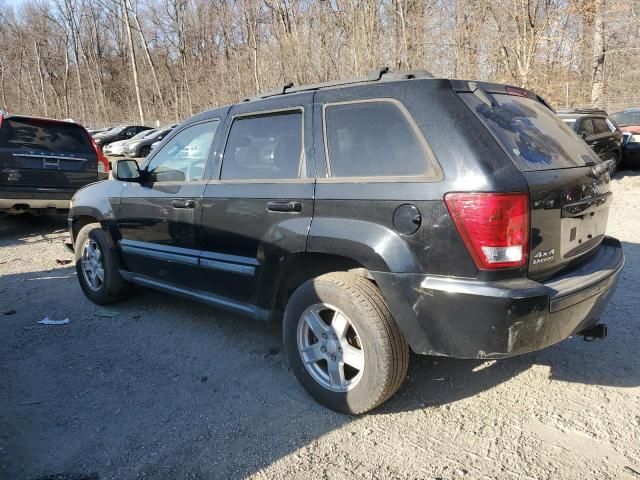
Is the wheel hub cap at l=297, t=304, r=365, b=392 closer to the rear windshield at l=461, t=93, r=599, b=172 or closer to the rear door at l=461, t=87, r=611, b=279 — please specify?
the rear door at l=461, t=87, r=611, b=279

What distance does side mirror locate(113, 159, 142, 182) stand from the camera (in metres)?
4.16

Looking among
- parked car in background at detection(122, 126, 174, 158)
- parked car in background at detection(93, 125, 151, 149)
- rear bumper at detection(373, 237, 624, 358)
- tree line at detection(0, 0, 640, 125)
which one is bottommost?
rear bumper at detection(373, 237, 624, 358)

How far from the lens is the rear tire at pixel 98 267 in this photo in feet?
15.2

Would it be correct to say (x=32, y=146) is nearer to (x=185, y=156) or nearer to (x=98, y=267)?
(x=98, y=267)

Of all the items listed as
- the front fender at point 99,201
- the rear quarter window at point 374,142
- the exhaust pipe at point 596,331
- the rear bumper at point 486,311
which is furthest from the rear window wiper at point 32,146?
the exhaust pipe at point 596,331

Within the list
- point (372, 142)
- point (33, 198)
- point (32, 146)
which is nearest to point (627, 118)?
point (372, 142)

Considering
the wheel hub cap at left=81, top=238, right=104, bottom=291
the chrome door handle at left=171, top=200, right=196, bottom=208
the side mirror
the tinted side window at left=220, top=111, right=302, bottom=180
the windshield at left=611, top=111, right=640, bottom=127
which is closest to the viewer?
the tinted side window at left=220, top=111, right=302, bottom=180

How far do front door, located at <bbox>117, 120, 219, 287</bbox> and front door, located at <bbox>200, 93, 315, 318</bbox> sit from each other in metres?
0.19

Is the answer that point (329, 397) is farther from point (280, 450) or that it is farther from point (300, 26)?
point (300, 26)

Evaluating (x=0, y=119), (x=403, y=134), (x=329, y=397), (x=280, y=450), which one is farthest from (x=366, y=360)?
(x=0, y=119)

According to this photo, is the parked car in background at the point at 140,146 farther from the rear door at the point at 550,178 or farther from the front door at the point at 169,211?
the rear door at the point at 550,178

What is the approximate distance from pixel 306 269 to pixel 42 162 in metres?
6.62

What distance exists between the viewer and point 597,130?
10719 millimetres

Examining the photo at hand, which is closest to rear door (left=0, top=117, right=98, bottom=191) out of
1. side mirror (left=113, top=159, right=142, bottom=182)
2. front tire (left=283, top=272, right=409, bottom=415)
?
side mirror (left=113, top=159, right=142, bottom=182)
